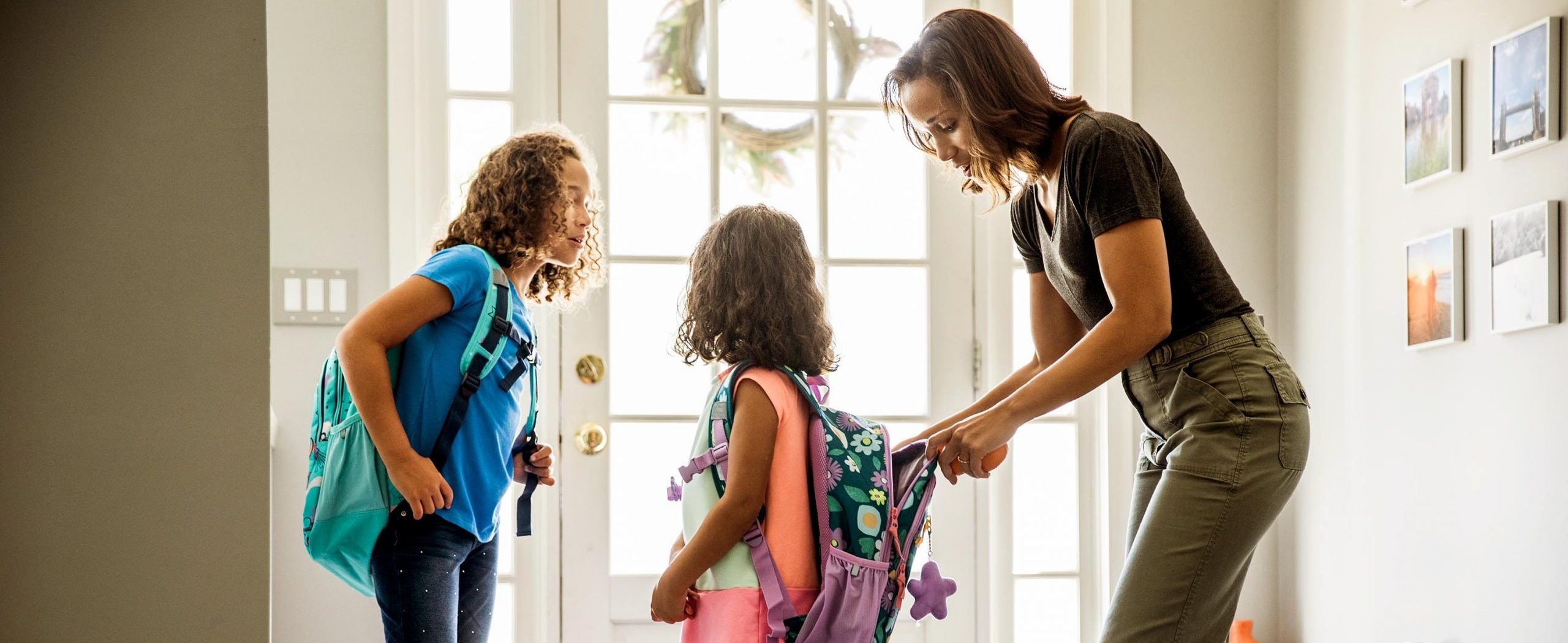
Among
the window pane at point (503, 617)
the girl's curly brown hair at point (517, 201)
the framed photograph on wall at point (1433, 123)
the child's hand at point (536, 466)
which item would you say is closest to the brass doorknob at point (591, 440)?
the window pane at point (503, 617)

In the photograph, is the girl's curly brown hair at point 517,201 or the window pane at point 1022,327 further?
the window pane at point 1022,327

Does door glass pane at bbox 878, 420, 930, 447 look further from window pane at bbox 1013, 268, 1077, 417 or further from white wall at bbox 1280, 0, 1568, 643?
white wall at bbox 1280, 0, 1568, 643

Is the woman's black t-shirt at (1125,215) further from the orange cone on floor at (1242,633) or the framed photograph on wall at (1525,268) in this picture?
the orange cone on floor at (1242,633)

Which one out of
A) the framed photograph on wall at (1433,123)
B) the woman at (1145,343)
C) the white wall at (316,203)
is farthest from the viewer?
the white wall at (316,203)

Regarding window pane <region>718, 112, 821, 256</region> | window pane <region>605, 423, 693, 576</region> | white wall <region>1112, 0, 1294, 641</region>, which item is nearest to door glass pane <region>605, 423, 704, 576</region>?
window pane <region>605, 423, 693, 576</region>

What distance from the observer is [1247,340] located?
1.46 m

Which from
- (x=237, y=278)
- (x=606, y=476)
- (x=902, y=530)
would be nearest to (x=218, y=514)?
(x=237, y=278)

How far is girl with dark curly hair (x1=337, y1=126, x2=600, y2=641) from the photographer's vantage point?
1616mm

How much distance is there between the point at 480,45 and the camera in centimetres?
277

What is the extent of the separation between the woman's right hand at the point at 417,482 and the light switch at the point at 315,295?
1.12 metres

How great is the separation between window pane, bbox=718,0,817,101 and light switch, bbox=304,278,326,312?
3.08ft

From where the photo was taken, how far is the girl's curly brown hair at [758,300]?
70.0 inches

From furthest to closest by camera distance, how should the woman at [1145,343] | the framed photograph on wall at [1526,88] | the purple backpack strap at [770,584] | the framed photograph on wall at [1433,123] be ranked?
1. the framed photograph on wall at [1433,123]
2. the framed photograph on wall at [1526,88]
3. the purple backpack strap at [770,584]
4. the woman at [1145,343]

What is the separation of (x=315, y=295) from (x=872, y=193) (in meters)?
1.20
